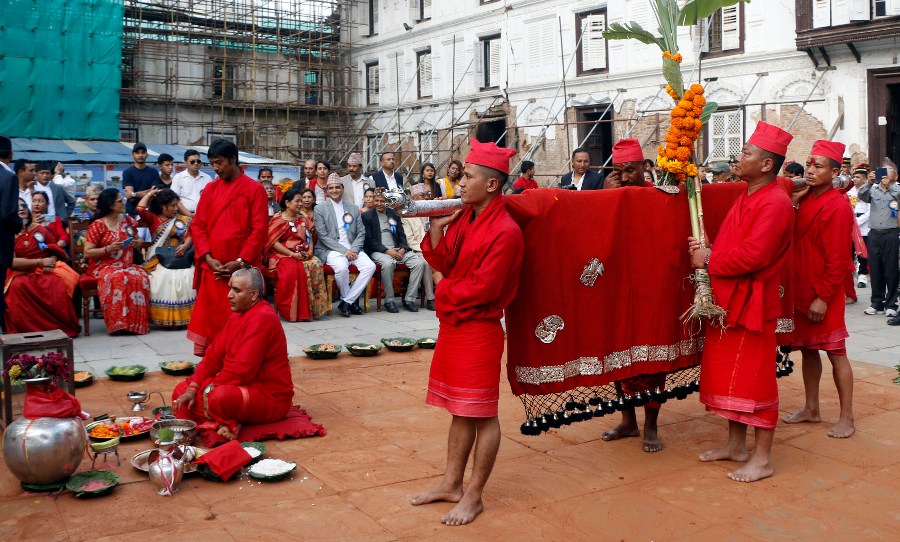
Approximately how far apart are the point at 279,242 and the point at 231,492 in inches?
227

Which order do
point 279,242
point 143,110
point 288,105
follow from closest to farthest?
point 279,242 → point 143,110 → point 288,105

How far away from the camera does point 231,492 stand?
4449 millimetres

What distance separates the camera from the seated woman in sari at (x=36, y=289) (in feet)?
26.6

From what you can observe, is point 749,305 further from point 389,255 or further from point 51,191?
point 51,191

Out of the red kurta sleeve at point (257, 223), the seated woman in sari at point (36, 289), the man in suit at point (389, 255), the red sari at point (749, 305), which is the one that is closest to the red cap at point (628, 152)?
the red sari at point (749, 305)

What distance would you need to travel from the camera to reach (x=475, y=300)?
3.94 meters

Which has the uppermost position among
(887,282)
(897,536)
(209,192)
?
(209,192)

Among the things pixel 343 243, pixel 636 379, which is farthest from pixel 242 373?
pixel 343 243

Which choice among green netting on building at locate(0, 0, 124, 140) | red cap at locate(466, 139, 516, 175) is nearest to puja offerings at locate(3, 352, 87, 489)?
red cap at locate(466, 139, 516, 175)

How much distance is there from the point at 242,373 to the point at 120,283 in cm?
427

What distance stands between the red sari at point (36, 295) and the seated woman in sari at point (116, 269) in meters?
0.38

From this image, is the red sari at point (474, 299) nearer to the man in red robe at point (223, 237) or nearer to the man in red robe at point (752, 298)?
the man in red robe at point (752, 298)

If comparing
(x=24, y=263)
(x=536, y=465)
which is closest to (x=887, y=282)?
(x=536, y=465)

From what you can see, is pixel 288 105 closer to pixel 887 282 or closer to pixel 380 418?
pixel 887 282
